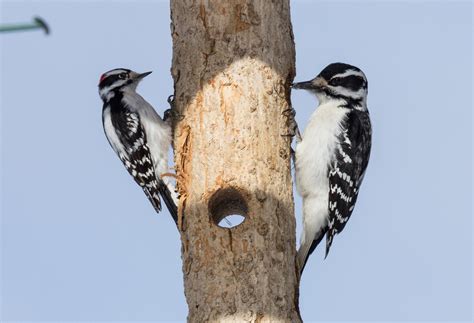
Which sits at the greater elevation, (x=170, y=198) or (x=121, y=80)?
(x=121, y=80)

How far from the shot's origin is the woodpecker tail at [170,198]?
4.02m

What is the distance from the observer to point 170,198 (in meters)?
4.09

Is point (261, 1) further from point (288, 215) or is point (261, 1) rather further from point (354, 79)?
point (288, 215)

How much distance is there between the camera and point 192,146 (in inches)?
142

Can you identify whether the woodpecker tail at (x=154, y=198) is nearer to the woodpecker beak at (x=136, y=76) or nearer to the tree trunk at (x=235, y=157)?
the tree trunk at (x=235, y=157)

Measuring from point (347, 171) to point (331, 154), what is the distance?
137mm

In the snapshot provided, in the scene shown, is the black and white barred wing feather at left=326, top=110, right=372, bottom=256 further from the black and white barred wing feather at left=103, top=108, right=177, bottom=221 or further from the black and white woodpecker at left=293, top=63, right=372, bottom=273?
the black and white barred wing feather at left=103, top=108, right=177, bottom=221

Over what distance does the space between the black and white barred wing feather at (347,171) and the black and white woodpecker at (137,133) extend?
3.00ft

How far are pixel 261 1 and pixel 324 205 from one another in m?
1.22

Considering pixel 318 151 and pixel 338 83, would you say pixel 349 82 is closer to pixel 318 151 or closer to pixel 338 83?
pixel 338 83

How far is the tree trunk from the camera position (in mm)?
3229

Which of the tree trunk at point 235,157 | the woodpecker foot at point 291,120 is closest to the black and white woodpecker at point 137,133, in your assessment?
the tree trunk at point 235,157
